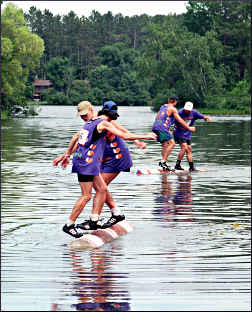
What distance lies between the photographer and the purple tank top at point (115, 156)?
40.0ft

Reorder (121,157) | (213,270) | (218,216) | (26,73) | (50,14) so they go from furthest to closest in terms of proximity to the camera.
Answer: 1. (50,14)
2. (26,73)
3. (218,216)
4. (121,157)
5. (213,270)

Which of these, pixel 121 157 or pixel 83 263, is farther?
pixel 121 157

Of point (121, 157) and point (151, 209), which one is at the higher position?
point (121, 157)

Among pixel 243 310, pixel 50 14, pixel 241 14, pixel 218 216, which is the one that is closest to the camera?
pixel 243 310

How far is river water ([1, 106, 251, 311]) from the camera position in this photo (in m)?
7.83

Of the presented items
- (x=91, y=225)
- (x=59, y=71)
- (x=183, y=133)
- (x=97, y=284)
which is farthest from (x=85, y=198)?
(x=59, y=71)

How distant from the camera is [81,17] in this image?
182 metres

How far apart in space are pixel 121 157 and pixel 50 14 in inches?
6660

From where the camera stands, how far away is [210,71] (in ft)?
319

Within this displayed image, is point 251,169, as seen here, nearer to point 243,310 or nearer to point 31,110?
point 243,310

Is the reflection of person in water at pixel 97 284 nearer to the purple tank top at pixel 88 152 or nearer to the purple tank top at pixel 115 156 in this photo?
the purple tank top at pixel 88 152

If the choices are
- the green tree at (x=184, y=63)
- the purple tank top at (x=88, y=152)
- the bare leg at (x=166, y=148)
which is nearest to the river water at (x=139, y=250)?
the purple tank top at (x=88, y=152)

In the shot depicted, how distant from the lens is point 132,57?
17200 centimetres

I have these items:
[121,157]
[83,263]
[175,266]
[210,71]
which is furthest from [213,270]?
[210,71]
